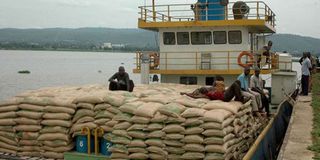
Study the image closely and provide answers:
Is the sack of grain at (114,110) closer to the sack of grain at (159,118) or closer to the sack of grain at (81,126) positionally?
the sack of grain at (81,126)

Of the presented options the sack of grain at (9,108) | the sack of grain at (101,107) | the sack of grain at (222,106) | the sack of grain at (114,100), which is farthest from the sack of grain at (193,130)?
the sack of grain at (9,108)

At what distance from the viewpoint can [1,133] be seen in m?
8.95

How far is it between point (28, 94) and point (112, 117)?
2.34 m

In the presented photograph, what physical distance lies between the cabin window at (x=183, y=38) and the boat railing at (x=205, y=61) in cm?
43

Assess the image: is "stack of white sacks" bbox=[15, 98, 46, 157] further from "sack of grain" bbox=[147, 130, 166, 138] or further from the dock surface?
the dock surface

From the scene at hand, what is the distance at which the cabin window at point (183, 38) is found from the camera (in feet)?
53.8

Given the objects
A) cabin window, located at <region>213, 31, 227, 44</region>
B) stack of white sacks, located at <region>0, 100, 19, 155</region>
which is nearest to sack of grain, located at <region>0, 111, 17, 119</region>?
stack of white sacks, located at <region>0, 100, 19, 155</region>

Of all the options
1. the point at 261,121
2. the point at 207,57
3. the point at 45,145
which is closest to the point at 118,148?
the point at 45,145

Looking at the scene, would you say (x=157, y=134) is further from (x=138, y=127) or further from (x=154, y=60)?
(x=154, y=60)

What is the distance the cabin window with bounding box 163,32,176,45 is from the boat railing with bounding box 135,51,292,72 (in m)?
0.43

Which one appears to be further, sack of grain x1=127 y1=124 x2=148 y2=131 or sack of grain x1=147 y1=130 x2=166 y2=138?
sack of grain x1=127 y1=124 x2=148 y2=131

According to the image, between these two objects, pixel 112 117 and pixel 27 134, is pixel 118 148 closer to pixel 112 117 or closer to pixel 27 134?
pixel 112 117

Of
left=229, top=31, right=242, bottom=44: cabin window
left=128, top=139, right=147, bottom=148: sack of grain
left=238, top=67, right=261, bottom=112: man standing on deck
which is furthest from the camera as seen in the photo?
left=229, top=31, right=242, bottom=44: cabin window

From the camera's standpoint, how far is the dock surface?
750 cm
